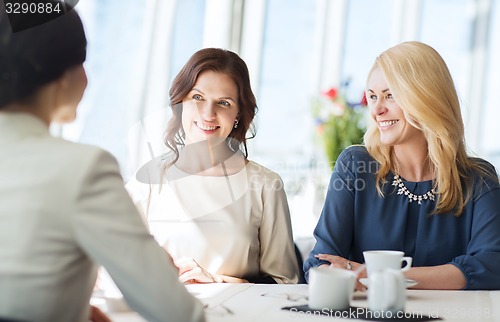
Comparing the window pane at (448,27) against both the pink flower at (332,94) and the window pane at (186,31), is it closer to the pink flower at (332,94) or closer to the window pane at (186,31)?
the pink flower at (332,94)

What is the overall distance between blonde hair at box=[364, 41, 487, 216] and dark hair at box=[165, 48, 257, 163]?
0.53 meters

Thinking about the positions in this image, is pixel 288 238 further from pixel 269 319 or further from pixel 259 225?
pixel 269 319

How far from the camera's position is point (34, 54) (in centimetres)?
111

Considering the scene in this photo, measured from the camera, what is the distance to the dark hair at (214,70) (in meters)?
2.59

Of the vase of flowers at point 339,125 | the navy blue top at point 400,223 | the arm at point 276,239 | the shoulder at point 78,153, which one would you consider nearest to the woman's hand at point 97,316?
the shoulder at point 78,153

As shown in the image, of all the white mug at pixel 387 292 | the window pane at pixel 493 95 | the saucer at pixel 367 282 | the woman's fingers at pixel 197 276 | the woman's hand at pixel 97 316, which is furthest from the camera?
the window pane at pixel 493 95

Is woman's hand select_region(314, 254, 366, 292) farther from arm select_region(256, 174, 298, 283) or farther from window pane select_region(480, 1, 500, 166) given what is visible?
window pane select_region(480, 1, 500, 166)

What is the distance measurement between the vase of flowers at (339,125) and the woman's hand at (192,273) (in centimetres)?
277

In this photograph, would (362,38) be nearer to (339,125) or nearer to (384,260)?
(339,125)

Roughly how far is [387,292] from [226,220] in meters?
1.09

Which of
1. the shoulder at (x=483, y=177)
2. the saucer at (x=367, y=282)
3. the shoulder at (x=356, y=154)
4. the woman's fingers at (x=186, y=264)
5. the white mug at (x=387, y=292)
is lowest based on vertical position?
the woman's fingers at (x=186, y=264)

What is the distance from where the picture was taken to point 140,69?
14.3 ft

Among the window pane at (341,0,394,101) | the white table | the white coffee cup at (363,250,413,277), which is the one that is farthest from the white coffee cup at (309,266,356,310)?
the window pane at (341,0,394,101)

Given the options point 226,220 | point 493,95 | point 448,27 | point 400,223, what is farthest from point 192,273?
point 493,95
